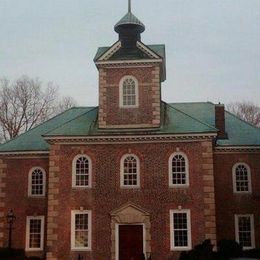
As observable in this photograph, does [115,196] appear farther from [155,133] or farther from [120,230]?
[155,133]

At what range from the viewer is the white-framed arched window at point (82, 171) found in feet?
104

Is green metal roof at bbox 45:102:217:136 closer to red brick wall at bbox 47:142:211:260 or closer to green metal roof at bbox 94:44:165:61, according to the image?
red brick wall at bbox 47:142:211:260

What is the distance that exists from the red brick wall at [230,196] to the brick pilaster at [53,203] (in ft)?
34.7

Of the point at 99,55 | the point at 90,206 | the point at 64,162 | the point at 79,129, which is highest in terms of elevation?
the point at 99,55

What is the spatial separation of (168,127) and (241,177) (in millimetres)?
6164

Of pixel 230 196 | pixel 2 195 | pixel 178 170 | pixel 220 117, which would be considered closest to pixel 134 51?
pixel 220 117

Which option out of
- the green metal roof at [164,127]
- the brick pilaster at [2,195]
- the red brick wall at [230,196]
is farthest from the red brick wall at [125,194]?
the brick pilaster at [2,195]

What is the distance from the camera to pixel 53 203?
1232 inches

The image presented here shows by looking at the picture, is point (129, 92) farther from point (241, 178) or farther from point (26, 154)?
point (241, 178)

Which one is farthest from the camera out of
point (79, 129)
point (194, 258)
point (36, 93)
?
point (36, 93)

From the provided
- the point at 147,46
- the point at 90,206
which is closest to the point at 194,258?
the point at 90,206

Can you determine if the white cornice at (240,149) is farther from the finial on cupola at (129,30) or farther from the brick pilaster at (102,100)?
the finial on cupola at (129,30)

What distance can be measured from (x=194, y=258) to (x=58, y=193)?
10521mm

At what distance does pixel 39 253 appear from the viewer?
110ft
